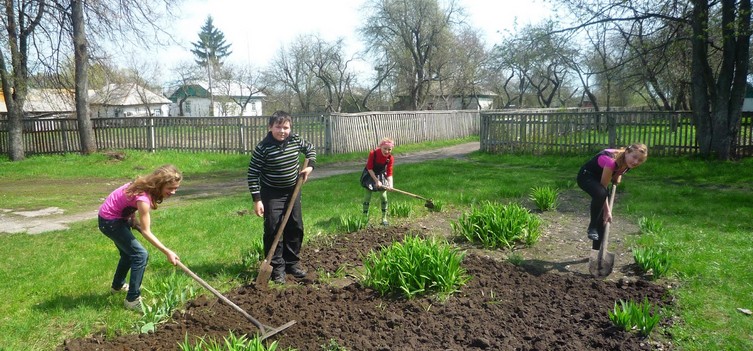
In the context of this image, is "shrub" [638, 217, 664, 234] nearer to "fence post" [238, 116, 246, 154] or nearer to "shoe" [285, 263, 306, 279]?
"shoe" [285, 263, 306, 279]

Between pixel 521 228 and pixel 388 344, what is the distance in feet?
9.74

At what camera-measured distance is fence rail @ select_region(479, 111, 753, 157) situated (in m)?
14.5

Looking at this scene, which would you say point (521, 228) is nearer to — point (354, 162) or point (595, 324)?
point (595, 324)

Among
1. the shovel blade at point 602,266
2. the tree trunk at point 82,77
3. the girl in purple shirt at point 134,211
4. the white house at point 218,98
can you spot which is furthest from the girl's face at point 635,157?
the white house at point 218,98

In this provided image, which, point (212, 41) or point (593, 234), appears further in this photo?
point (212, 41)

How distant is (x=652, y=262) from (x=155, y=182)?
4.45 metres

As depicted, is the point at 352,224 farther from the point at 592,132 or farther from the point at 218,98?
the point at 218,98

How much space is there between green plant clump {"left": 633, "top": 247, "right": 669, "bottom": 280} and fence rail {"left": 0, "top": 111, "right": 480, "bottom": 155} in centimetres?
1327

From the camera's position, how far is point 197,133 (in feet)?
62.3

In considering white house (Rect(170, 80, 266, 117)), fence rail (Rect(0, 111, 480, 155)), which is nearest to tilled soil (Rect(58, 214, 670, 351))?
fence rail (Rect(0, 111, 480, 155))

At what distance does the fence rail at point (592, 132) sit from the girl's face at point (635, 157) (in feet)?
34.1

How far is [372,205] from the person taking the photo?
9.05m

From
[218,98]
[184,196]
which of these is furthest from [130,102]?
[184,196]

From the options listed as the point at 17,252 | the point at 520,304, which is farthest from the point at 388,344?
the point at 17,252
